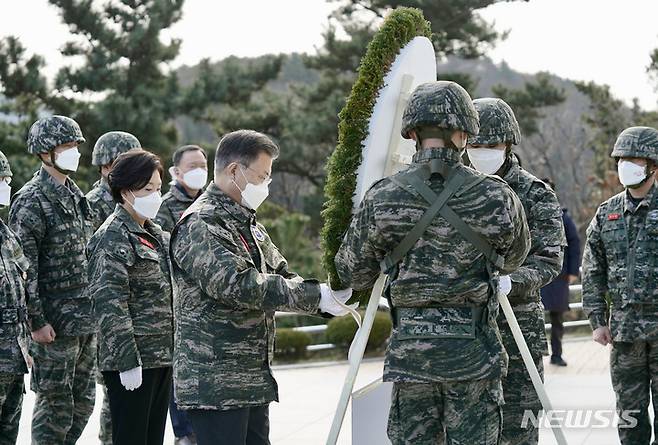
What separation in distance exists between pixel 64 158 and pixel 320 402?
431cm

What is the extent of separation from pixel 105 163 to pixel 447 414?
4.24 metres

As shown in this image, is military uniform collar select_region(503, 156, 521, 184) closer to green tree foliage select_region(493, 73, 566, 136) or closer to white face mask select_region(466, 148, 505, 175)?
white face mask select_region(466, 148, 505, 175)

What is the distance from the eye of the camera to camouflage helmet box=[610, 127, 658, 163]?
253 inches

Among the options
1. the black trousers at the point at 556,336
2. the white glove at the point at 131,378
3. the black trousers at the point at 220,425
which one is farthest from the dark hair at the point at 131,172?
the black trousers at the point at 556,336

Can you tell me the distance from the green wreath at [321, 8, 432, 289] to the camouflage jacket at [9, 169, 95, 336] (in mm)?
2558

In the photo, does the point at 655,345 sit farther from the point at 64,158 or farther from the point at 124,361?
the point at 64,158

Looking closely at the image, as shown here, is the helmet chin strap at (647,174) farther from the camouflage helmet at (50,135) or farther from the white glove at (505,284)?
the camouflage helmet at (50,135)

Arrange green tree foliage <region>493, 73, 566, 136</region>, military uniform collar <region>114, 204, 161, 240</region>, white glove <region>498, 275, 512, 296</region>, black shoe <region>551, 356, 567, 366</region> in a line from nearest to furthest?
white glove <region>498, 275, 512, 296</region> < military uniform collar <region>114, 204, 161, 240</region> < black shoe <region>551, 356, 567, 366</region> < green tree foliage <region>493, 73, 566, 136</region>

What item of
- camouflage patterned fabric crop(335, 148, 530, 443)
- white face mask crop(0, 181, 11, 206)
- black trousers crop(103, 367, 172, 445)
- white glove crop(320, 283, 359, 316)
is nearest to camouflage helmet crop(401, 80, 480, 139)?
camouflage patterned fabric crop(335, 148, 530, 443)

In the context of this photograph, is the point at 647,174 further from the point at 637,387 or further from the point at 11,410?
the point at 11,410

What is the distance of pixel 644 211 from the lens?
645cm

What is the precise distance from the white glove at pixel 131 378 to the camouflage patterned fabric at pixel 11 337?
33.9 inches

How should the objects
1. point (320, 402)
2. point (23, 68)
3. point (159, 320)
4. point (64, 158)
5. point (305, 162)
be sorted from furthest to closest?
point (305, 162)
point (23, 68)
point (320, 402)
point (64, 158)
point (159, 320)

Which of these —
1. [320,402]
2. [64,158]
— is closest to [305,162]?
[320,402]
